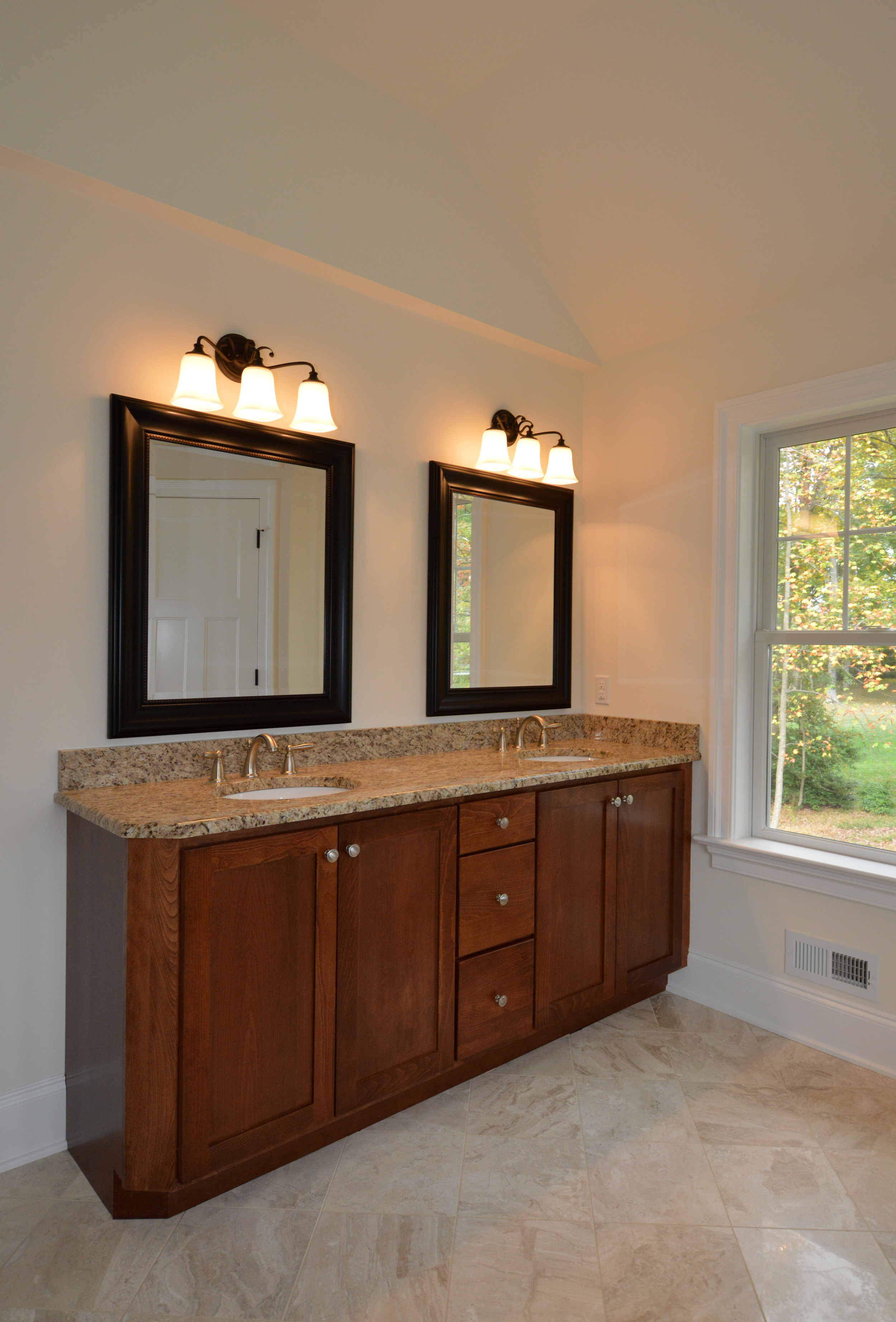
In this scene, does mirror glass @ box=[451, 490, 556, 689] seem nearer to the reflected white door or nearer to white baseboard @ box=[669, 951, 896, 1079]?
the reflected white door

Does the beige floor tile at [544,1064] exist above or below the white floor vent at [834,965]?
below

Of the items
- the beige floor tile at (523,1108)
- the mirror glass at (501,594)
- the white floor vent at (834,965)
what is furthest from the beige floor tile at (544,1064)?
the mirror glass at (501,594)

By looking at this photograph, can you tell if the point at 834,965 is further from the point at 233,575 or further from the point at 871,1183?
the point at 233,575

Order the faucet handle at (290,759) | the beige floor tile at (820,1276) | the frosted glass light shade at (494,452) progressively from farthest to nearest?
the frosted glass light shade at (494,452)
the faucet handle at (290,759)
the beige floor tile at (820,1276)

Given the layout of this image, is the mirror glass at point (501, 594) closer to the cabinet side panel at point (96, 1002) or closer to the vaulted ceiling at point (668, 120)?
the vaulted ceiling at point (668, 120)

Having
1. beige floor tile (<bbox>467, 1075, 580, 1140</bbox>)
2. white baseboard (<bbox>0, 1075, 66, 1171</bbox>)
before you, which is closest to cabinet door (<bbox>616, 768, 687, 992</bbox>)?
beige floor tile (<bbox>467, 1075, 580, 1140</bbox>)

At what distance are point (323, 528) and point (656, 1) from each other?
1592mm

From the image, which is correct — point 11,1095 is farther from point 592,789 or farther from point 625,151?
point 625,151

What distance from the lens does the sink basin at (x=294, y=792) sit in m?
2.12

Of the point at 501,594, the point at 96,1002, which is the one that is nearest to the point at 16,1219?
the point at 96,1002

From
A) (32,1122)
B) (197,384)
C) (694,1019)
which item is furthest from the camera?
(694,1019)

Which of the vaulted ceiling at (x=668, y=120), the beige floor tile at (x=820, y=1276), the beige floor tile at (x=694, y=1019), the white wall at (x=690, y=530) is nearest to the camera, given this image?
the beige floor tile at (x=820, y=1276)

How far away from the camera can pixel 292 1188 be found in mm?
1845

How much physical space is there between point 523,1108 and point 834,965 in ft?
3.61
